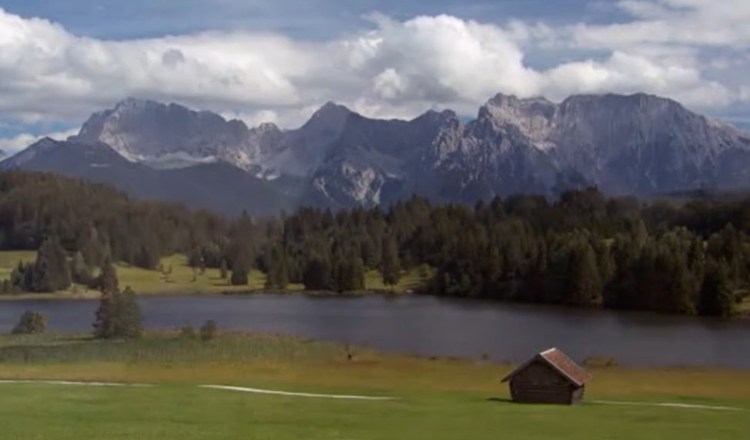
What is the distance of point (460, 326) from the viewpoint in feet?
359

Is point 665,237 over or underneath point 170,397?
over

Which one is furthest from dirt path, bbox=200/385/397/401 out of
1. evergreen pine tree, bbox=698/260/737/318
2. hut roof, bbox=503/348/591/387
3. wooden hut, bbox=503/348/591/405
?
evergreen pine tree, bbox=698/260/737/318

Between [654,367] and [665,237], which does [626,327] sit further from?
[665,237]

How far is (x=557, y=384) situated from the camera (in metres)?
41.8

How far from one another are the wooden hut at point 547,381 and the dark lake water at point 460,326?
3539cm

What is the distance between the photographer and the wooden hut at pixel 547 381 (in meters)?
41.7

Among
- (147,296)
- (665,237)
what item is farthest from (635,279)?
(147,296)

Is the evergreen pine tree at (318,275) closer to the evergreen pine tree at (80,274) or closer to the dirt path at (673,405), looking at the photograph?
the evergreen pine tree at (80,274)

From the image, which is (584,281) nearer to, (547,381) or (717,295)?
(717,295)

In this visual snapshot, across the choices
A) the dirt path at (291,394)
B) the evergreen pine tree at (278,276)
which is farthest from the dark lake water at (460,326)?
the dirt path at (291,394)

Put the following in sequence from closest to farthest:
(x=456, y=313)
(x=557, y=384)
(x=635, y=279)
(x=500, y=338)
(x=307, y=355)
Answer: (x=557, y=384), (x=307, y=355), (x=500, y=338), (x=456, y=313), (x=635, y=279)

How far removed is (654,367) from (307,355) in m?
25.0

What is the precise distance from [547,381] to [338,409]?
10.1 m

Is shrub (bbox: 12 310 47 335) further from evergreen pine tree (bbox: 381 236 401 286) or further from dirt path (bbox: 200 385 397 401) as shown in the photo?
evergreen pine tree (bbox: 381 236 401 286)
